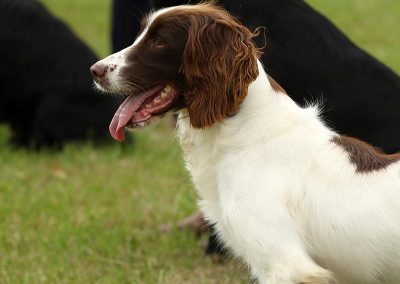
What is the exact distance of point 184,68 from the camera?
136 inches

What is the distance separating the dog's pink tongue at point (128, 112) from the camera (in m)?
3.51

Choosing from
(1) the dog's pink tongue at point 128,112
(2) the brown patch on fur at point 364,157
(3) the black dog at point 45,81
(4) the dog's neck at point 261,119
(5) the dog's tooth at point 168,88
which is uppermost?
(2) the brown patch on fur at point 364,157

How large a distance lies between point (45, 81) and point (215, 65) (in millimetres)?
4641

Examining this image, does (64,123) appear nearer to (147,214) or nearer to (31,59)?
(31,59)

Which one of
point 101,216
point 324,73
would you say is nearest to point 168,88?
point 324,73

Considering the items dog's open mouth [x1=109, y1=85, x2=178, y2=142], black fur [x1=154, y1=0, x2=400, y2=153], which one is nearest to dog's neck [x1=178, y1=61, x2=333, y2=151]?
dog's open mouth [x1=109, y1=85, x2=178, y2=142]

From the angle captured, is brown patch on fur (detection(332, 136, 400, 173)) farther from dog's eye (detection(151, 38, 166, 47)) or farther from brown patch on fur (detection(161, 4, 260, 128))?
dog's eye (detection(151, 38, 166, 47))

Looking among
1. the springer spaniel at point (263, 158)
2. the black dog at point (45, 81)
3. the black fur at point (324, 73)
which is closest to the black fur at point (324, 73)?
the black fur at point (324, 73)

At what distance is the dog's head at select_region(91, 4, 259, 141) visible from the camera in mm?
3408

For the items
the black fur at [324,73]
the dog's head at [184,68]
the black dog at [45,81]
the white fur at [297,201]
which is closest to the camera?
the white fur at [297,201]

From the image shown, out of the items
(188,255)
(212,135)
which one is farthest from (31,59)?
(212,135)

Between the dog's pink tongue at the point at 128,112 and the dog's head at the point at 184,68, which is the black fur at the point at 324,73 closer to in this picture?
the dog's head at the point at 184,68

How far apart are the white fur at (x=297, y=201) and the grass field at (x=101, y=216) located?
1.32 metres

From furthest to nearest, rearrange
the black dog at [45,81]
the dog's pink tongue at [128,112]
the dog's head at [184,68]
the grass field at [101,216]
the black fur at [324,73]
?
the black dog at [45,81], the grass field at [101,216], the black fur at [324,73], the dog's pink tongue at [128,112], the dog's head at [184,68]
